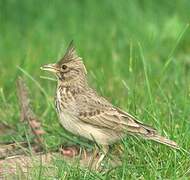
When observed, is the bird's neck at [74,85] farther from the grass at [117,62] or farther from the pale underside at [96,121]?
the grass at [117,62]

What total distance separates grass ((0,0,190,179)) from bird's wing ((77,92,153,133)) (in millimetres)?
150

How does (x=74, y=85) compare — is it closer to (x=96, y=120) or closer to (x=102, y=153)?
(x=96, y=120)

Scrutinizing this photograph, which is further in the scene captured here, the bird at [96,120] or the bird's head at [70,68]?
the bird's head at [70,68]

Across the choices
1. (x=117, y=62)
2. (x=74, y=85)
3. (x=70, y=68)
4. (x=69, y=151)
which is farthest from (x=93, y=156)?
(x=117, y=62)

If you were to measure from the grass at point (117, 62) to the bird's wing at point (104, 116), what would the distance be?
15 centimetres

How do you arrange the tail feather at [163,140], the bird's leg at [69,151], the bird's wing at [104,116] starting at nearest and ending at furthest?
the tail feather at [163,140], the bird's wing at [104,116], the bird's leg at [69,151]

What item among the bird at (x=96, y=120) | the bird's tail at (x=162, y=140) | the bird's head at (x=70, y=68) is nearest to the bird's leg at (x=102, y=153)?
the bird at (x=96, y=120)

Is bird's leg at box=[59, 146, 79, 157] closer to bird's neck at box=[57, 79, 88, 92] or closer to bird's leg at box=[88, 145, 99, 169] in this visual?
bird's leg at box=[88, 145, 99, 169]

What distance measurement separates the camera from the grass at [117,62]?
6887mm

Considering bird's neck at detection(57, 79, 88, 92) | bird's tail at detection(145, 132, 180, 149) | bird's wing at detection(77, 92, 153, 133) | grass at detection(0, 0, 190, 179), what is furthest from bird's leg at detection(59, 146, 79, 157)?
bird's tail at detection(145, 132, 180, 149)

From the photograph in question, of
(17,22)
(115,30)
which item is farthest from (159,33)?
(17,22)

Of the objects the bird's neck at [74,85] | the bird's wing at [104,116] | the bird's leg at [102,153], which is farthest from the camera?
the bird's neck at [74,85]

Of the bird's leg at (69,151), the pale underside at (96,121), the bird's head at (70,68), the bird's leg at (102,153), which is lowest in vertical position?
the bird's leg at (69,151)

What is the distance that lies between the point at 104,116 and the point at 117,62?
310 centimetres
